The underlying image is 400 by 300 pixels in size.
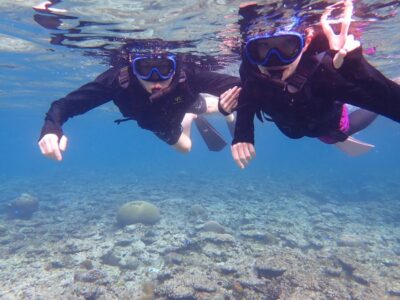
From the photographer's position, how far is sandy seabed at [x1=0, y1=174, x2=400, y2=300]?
885cm

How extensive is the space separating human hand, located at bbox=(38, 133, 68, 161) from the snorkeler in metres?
2.63

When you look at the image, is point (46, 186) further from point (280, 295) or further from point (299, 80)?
point (299, 80)

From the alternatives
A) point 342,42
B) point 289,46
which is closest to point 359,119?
point 289,46

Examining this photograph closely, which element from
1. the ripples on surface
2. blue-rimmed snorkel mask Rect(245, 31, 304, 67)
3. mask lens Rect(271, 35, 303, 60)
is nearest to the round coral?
the ripples on surface

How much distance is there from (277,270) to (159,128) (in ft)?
17.4

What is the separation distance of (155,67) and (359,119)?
4.58 metres

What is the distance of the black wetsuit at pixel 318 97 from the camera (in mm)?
A: 3721

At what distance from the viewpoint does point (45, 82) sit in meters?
25.1

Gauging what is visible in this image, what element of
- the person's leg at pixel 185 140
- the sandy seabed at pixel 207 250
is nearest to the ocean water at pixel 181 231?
the sandy seabed at pixel 207 250

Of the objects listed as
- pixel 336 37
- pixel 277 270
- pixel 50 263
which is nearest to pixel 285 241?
pixel 277 270

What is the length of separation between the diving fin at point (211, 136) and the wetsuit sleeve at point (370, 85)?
6337mm

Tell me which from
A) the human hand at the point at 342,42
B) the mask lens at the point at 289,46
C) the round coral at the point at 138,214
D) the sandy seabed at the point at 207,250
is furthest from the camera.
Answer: the round coral at the point at 138,214

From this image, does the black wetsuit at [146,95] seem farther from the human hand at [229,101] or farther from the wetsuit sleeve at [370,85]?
the wetsuit sleeve at [370,85]

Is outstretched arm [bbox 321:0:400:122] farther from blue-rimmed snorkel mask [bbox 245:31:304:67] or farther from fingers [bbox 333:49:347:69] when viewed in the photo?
blue-rimmed snorkel mask [bbox 245:31:304:67]
